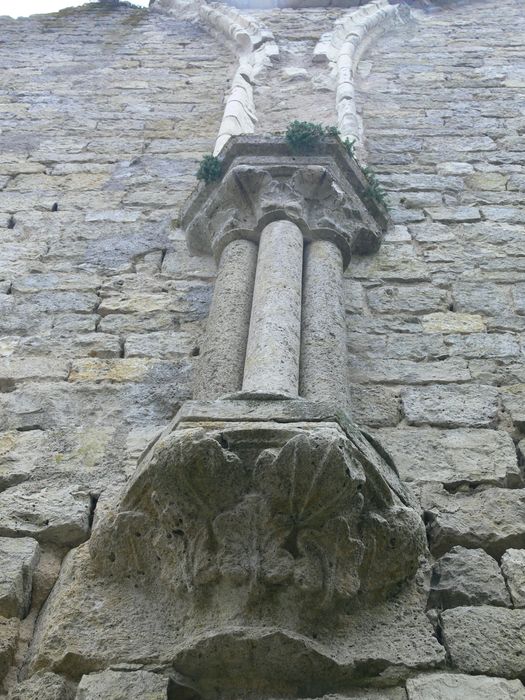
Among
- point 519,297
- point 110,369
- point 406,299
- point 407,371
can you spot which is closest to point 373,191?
point 406,299

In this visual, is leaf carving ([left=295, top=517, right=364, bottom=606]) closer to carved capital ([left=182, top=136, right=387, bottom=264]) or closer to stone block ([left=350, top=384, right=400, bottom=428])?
stone block ([left=350, top=384, right=400, bottom=428])

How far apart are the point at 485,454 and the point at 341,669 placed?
104cm

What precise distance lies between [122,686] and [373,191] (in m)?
2.81

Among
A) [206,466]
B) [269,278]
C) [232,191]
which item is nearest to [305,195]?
[232,191]

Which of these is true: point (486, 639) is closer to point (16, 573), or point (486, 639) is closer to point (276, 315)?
point (16, 573)

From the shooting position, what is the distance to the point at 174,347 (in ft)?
11.1

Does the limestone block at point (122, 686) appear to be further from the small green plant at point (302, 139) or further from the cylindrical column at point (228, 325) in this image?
the small green plant at point (302, 139)

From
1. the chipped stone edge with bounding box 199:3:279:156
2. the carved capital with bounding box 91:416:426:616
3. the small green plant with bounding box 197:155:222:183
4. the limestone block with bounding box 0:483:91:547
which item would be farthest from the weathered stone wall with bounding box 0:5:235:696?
the carved capital with bounding box 91:416:426:616

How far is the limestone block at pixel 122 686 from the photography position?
1.91m

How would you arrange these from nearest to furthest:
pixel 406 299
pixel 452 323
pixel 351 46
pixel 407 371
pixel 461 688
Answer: pixel 461 688 < pixel 407 371 < pixel 452 323 < pixel 406 299 < pixel 351 46

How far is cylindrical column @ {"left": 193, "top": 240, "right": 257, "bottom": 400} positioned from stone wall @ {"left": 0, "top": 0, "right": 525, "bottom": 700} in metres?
0.22

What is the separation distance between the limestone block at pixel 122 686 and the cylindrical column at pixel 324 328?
101cm

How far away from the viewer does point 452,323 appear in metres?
3.47

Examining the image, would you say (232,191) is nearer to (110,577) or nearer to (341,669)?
(110,577)
